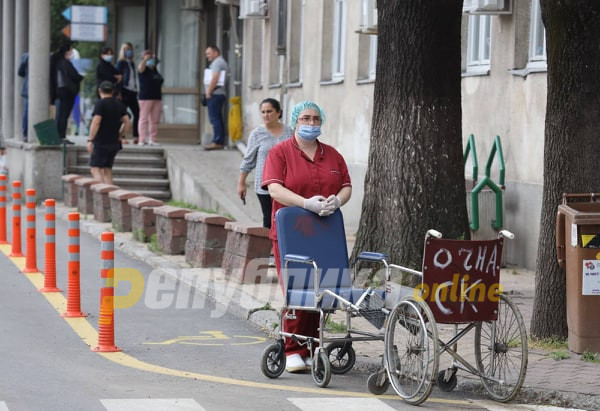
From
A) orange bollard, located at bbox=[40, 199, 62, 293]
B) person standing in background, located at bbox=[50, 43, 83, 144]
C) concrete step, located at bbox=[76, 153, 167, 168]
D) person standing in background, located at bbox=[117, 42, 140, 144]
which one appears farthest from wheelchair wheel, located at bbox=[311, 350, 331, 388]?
person standing in background, located at bbox=[117, 42, 140, 144]

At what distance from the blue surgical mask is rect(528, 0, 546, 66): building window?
6940mm

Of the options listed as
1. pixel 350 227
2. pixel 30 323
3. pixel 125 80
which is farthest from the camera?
pixel 125 80

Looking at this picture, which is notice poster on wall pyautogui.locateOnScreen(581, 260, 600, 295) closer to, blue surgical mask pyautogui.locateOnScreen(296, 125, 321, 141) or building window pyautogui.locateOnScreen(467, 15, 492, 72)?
blue surgical mask pyautogui.locateOnScreen(296, 125, 321, 141)

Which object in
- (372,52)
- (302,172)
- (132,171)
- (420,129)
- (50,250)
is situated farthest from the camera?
(132,171)

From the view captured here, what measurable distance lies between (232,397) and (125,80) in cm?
2013

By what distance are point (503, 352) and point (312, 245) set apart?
1.55 m

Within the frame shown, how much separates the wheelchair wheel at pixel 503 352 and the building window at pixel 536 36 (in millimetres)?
7811

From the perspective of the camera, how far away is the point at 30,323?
11289 mm

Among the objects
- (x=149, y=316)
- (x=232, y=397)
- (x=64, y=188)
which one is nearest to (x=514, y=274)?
(x=149, y=316)

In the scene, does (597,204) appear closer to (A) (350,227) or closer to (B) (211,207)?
(A) (350,227)

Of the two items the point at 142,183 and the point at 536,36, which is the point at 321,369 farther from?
the point at 142,183

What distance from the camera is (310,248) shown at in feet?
30.0

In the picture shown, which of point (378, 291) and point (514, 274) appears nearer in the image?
point (378, 291)

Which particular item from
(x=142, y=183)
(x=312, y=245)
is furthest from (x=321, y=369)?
(x=142, y=183)
